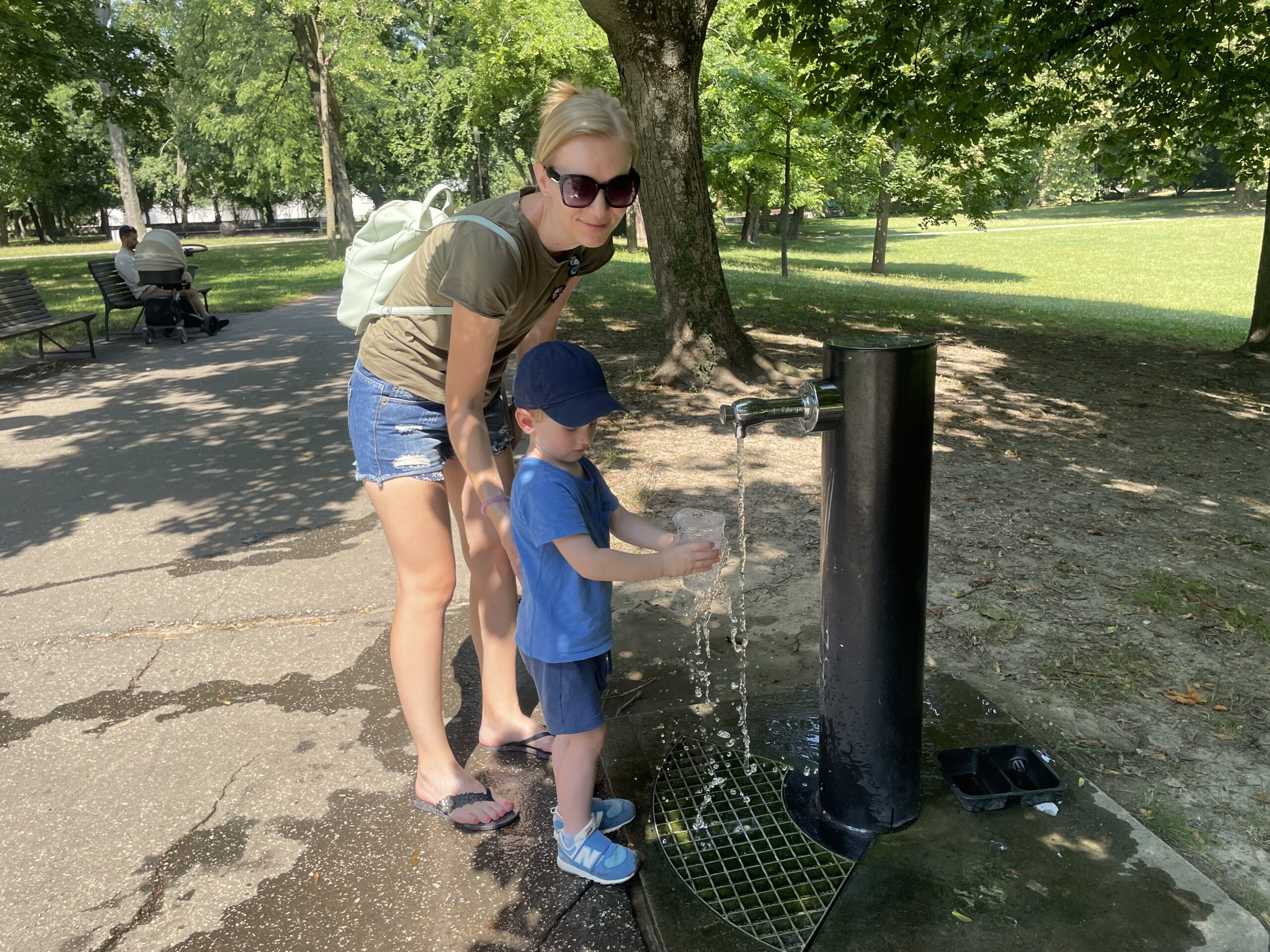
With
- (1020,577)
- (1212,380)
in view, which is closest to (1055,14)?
(1212,380)

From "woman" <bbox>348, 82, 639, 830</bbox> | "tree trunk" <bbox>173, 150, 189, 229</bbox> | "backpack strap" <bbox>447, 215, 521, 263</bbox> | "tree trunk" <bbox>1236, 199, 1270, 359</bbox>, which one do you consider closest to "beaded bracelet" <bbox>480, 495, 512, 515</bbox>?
"woman" <bbox>348, 82, 639, 830</bbox>

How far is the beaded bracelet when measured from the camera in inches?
88.0

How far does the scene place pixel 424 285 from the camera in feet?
7.63

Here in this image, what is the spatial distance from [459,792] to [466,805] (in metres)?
0.04

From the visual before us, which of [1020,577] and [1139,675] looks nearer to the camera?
[1139,675]

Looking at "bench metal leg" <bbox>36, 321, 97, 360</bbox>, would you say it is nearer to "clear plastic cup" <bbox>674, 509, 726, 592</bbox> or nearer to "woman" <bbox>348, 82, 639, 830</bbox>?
"woman" <bbox>348, 82, 639, 830</bbox>

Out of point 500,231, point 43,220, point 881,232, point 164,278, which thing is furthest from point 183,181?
point 500,231

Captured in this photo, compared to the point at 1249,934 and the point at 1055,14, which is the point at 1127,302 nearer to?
the point at 1055,14

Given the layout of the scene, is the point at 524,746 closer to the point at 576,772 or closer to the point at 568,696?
the point at 576,772

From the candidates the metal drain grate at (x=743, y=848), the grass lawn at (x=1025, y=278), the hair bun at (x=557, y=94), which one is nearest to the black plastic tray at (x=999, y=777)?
the metal drain grate at (x=743, y=848)

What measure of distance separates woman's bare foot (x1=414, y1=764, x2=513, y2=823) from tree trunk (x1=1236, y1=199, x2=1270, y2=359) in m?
10.00

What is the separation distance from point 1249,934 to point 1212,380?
8084mm

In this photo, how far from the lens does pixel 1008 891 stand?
6.66ft

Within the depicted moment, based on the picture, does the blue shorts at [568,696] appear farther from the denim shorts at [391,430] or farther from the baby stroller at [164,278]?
the baby stroller at [164,278]
